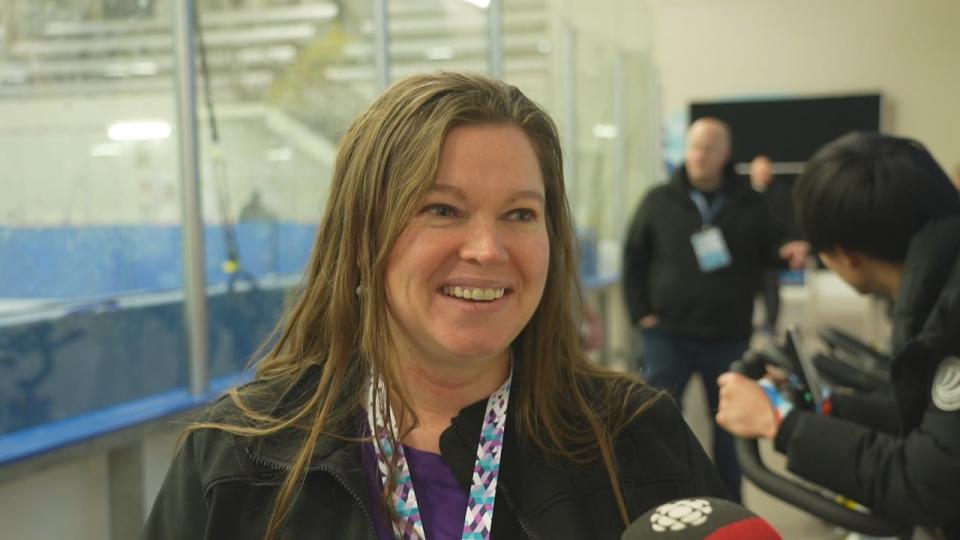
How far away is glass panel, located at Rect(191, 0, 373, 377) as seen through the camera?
3.30 m

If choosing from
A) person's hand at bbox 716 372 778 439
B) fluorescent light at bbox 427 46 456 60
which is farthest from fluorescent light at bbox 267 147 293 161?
person's hand at bbox 716 372 778 439

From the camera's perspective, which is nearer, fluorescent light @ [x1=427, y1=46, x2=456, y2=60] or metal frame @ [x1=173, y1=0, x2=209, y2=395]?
metal frame @ [x1=173, y1=0, x2=209, y2=395]

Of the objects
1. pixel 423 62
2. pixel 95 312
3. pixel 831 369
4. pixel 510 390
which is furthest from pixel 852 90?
pixel 510 390

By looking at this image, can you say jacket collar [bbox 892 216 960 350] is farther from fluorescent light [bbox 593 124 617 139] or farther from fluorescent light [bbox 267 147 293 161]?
fluorescent light [bbox 593 124 617 139]

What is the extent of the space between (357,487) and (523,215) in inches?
16.1

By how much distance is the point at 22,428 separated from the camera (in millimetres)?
2535

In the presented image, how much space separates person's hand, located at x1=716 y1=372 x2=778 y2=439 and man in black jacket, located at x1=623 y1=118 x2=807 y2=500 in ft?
7.72

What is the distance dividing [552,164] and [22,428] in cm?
189

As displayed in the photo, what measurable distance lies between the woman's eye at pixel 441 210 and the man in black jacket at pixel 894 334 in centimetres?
102

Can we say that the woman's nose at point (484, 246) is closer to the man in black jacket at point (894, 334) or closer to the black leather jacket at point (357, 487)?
the black leather jacket at point (357, 487)

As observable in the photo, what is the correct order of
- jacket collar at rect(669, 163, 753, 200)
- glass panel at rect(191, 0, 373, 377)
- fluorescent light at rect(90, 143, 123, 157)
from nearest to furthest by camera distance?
fluorescent light at rect(90, 143, 123, 157) → glass panel at rect(191, 0, 373, 377) → jacket collar at rect(669, 163, 753, 200)

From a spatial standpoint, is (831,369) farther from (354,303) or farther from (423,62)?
(423,62)

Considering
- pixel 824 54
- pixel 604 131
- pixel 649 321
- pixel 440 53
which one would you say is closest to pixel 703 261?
pixel 649 321

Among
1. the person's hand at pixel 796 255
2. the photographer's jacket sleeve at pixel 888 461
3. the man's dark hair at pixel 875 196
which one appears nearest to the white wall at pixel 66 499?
the photographer's jacket sleeve at pixel 888 461
